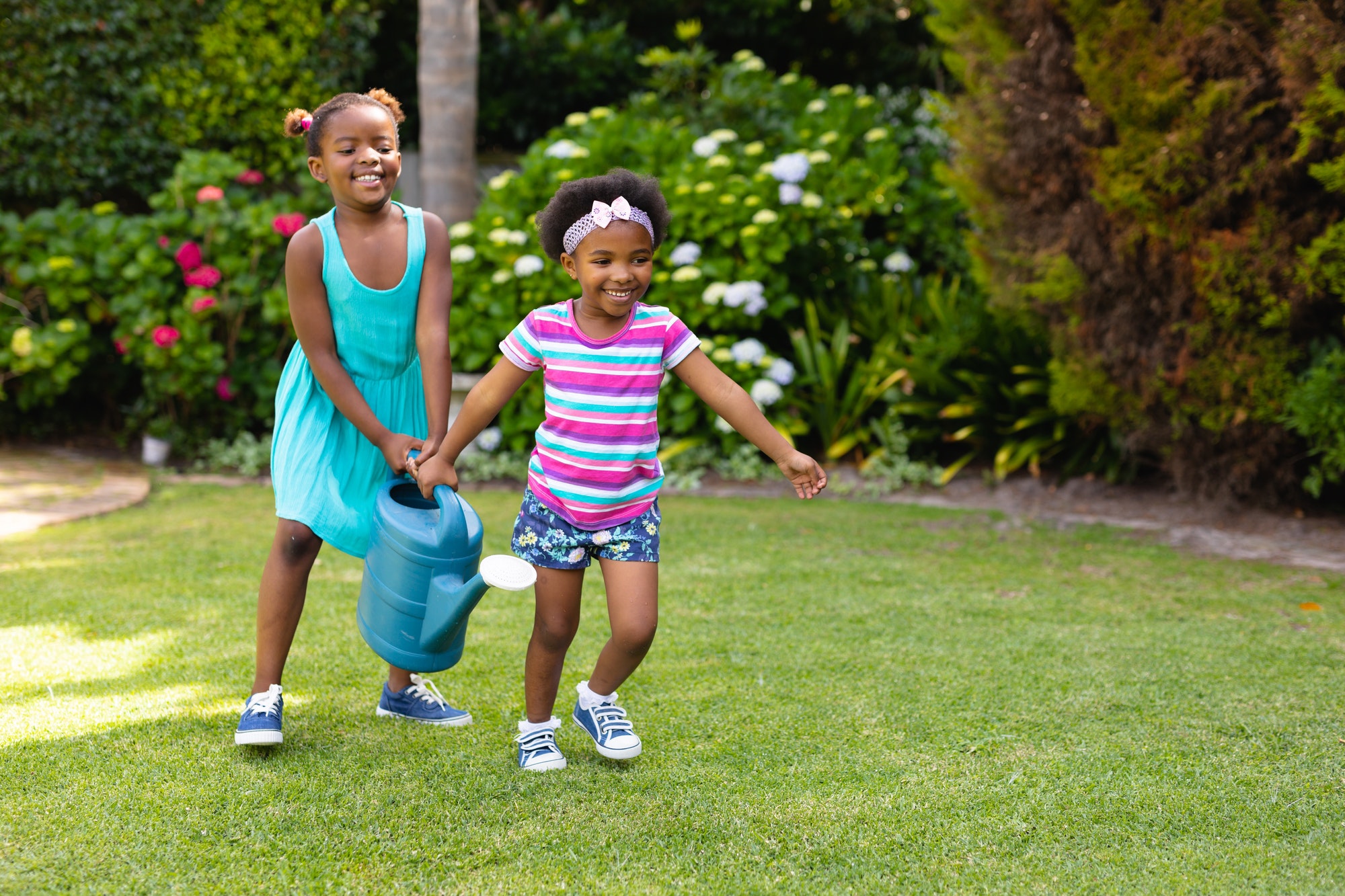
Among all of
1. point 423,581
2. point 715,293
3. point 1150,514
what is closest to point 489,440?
point 715,293

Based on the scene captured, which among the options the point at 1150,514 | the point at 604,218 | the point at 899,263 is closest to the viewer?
the point at 604,218

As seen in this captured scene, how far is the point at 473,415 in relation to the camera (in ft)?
8.38

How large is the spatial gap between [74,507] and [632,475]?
3.96 metres

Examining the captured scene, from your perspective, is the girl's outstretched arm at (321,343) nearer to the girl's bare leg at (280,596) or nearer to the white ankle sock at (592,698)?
the girl's bare leg at (280,596)

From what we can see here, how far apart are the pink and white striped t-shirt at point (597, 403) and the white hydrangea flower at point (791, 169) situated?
4137 millimetres

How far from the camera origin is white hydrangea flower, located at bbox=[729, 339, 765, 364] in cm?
620

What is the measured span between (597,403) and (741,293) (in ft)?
12.5

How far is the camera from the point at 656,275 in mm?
6520

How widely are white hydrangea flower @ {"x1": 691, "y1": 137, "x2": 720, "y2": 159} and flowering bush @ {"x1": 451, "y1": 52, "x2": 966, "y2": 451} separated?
1 centimetres

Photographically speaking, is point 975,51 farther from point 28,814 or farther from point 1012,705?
point 28,814

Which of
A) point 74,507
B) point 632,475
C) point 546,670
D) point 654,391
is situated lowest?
point 74,507

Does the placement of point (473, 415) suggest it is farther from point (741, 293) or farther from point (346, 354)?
point (741, 293)

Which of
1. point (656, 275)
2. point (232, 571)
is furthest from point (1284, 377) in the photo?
point (232, 571)

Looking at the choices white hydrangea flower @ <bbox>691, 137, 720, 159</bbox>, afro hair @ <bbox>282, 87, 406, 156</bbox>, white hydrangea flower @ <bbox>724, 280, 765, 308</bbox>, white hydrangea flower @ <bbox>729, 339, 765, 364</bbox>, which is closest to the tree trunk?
white hydrangea flower @ <bbox>691, 137, 720, 159</bbox>
